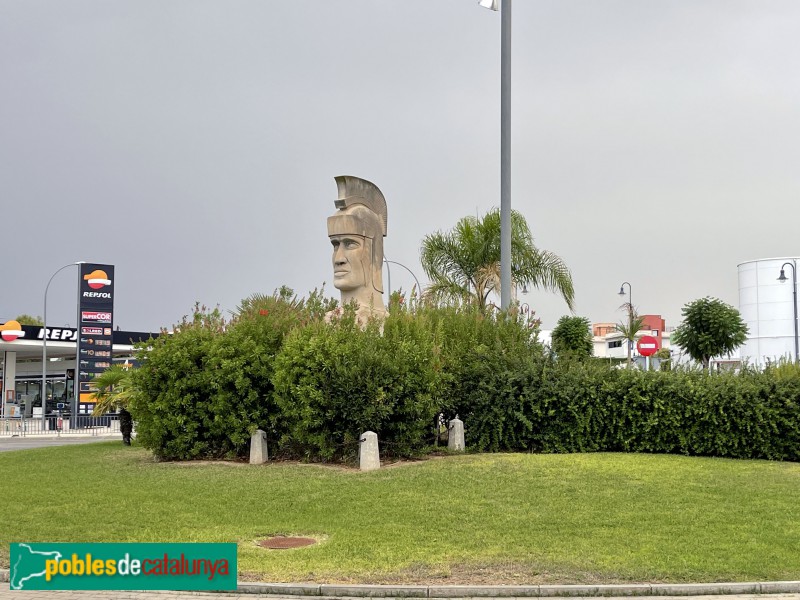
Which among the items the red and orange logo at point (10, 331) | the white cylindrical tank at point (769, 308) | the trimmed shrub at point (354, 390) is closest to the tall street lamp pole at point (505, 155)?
the trimmed shrub at point (354, 390)

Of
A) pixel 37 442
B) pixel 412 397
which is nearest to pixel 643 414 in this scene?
pixel 412 397

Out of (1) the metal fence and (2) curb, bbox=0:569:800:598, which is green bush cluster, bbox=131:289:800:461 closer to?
(2) curb, bbox=0:569:800:598

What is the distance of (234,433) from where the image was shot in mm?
17484

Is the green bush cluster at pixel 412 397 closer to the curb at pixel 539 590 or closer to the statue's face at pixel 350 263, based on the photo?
the statue's face at pixel 350 263

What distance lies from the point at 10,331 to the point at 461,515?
4752cm

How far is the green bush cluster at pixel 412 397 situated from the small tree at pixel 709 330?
2377cm

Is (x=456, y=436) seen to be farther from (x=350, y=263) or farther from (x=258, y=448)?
(x=350, y=263)

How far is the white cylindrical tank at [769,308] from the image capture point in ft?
213

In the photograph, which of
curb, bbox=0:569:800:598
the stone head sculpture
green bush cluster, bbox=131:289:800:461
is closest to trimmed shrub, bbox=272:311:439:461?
green bush cluster, bbox=131:289:800:461

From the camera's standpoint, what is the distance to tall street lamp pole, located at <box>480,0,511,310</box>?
66.1 feet

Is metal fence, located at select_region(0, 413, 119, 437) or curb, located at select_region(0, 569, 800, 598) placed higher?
curb, located at select_region(0, 569, 800, 598)

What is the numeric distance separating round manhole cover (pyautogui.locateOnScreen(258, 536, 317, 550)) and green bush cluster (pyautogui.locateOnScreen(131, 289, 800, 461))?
19.1ft

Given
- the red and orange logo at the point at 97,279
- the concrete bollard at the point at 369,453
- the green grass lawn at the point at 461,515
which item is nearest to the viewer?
the green grass lawn at the point at 461,515

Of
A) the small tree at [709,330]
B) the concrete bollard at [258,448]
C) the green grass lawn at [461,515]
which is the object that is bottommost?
the green grass lawn at [461,515]
